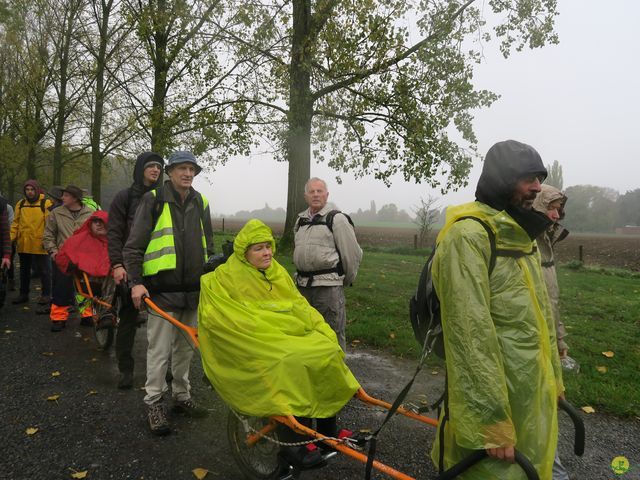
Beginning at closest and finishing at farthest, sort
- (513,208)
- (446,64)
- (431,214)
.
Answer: (513,208), (446,64), (431,214)

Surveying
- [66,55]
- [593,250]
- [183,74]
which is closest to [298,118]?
[183,74]

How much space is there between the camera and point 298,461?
271 centimetres

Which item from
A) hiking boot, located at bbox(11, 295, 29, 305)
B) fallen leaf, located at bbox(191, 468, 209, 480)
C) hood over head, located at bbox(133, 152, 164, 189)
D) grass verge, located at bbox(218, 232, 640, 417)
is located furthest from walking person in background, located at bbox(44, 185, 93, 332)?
fallen leaf, located at bbox(191, 468, 209, 480)

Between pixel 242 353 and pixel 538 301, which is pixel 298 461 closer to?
pixel 242 353

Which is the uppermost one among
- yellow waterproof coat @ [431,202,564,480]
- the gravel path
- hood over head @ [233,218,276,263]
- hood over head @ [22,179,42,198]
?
hood over head @ [22,179,42,198]

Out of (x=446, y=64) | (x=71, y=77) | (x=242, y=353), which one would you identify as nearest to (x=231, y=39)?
(x=446, y=64)

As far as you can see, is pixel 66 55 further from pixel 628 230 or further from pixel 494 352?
pixel 628 230

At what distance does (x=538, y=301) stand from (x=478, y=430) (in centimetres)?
64

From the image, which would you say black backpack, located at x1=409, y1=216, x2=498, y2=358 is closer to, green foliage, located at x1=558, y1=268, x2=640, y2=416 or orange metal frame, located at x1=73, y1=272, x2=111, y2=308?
green foliage, located at x1=558, y1=268, x2=640, y2=416

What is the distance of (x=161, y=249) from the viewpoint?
3.85m

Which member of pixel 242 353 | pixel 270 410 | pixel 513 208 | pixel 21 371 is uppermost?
pixel 513 208

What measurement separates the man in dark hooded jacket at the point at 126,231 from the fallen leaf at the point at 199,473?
1.76 m

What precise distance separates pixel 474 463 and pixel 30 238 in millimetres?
8752

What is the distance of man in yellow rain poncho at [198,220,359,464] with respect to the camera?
2.62m
